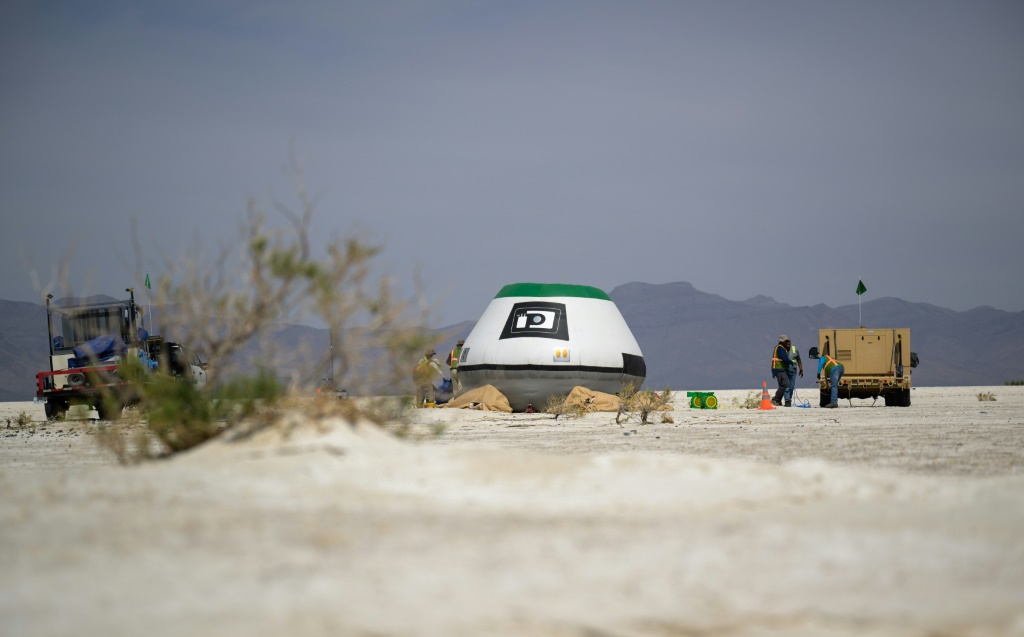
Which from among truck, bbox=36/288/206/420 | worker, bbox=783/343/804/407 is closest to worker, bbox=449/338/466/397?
truck, bbox=36/288/206/420

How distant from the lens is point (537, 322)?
20203 millimetres

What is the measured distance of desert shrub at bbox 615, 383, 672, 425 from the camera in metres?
15.6

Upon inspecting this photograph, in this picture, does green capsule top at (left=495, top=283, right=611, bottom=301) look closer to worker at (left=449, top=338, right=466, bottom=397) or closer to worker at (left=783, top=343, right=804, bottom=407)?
worker at (left=449, top=338, right=466, bottom=397)

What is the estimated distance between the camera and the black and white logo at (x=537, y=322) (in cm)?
2006

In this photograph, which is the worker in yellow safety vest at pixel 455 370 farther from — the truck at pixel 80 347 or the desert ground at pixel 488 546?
the desert ground at pixel 488 546

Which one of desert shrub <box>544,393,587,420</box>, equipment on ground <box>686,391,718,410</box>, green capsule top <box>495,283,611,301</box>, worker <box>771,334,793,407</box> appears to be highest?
green capsule top <box>495,283,611,301</box>

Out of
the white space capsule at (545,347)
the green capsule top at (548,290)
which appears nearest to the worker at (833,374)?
the white space capsule at (545,347)

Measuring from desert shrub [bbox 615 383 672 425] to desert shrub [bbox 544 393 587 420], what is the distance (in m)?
0.72

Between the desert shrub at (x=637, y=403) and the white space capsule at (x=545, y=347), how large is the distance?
46 centimetres

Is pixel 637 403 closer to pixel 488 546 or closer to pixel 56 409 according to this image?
pixel 56 409

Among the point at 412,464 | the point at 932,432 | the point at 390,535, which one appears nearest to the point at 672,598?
the point at 390,535

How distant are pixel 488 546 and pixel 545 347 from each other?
1566cm

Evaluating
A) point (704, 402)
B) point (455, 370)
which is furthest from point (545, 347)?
point (704, 402)

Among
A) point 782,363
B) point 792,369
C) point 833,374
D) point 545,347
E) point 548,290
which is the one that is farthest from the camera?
point 792,369
